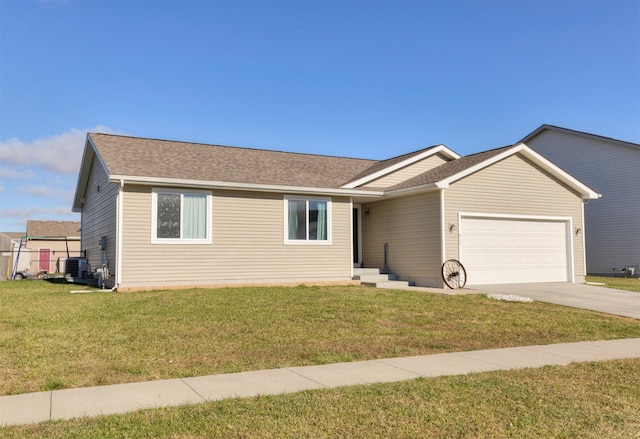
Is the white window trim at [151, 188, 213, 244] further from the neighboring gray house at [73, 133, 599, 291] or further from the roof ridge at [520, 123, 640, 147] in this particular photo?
the roof ridge at [520, 123, 640, 147]

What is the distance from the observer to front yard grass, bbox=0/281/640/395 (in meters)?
6.32

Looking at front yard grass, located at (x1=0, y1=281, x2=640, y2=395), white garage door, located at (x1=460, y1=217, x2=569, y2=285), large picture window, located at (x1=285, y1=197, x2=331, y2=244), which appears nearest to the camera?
front yard grass, located at (x1=0, y1=281, x2=640, y2=395)

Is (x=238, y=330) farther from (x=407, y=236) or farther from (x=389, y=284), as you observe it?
(x=407, y=236)

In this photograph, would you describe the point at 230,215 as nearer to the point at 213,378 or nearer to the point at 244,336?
the point at 244,336

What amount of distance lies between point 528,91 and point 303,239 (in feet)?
34.9

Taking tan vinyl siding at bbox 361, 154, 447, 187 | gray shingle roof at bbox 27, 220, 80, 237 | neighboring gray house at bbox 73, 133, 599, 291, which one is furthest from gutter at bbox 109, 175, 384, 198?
gray shingle roof at bbox 27, 220, 80, 237

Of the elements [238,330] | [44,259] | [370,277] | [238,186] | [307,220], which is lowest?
[238,330]

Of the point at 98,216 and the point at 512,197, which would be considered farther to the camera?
the point at 98,216

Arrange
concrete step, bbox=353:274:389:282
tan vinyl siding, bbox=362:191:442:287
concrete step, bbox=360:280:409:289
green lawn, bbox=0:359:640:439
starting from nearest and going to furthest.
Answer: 1. green lawn, bbox=0:359:640:439
2. concrete step, bbox=360:280:409:289
3. tan vinyl siding, bbox=362:191:442:287
4. concrete step, bbox=353:274:389:282

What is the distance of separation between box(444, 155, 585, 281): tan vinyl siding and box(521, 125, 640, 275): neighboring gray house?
7.14 m

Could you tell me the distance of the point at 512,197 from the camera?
56.2 ft

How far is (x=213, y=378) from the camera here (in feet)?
18.9

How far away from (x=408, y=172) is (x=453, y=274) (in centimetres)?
497

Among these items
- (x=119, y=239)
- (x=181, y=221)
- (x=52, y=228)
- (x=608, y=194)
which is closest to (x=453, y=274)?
(x=181, y=221)
